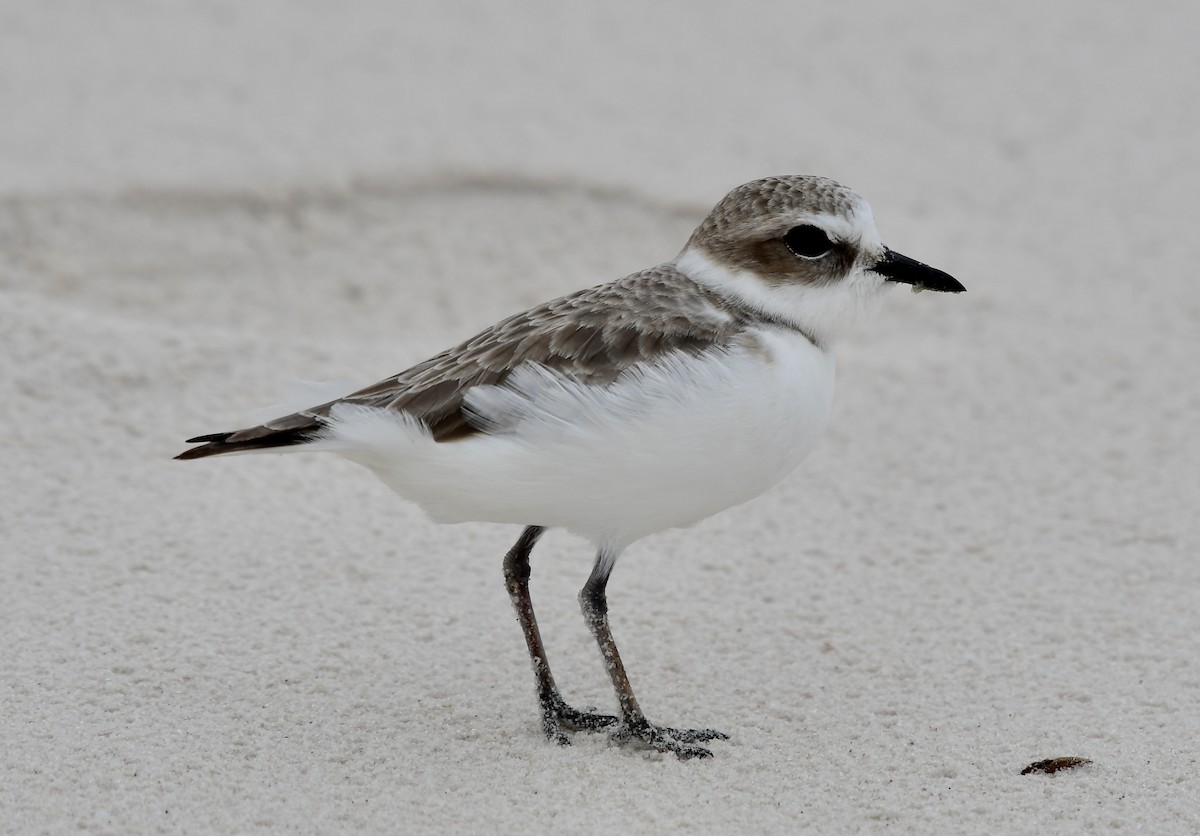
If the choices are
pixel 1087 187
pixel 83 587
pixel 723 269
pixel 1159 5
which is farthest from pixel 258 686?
pixel 1159 5

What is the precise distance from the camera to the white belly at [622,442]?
3.65 metres

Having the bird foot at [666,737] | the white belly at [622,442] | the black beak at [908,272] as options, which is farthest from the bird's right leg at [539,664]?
the black beak at [908,272]

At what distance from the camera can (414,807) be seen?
3682 millimetres

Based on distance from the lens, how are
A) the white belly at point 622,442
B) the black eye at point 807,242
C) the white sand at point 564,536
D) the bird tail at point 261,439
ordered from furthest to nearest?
the black eye at point 807,242, the white sand at point 564,536, the bird tail at point 261,439, the white belly at point 622,442

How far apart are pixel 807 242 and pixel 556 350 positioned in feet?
Result: 2.65

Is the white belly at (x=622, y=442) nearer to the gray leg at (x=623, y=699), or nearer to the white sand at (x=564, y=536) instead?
the gray leg at (x=623, y=699)

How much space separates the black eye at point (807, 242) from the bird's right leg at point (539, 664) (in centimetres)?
112

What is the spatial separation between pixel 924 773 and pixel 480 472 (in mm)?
1505

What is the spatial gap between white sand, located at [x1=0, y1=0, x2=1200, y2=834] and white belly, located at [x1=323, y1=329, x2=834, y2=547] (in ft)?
2.50

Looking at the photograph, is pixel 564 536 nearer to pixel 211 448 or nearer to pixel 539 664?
pixel 539 664

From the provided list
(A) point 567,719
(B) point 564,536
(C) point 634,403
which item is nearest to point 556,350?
(C) point 634,403

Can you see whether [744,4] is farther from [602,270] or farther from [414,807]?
[414,807]

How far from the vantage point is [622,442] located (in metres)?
3.66

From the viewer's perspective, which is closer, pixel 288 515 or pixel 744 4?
pixel 288 515
